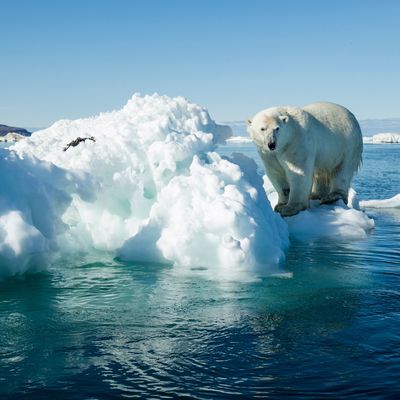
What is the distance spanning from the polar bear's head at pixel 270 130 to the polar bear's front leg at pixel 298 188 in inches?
18.1

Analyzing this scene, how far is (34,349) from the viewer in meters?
3.54

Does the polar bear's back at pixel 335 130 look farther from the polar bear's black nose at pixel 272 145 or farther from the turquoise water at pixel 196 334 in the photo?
the turquoise water at pixel 196 334

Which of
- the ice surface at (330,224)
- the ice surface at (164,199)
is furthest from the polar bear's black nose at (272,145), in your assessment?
the ice surface at (330,224)

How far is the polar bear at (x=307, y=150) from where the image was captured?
8.27 m

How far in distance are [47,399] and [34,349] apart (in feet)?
2.31

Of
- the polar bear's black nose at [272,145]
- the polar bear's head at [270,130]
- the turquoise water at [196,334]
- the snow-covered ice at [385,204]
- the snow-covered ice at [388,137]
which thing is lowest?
the turquoise water at [196,334]

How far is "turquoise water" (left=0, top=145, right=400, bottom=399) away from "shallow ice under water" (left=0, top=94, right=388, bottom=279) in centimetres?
33

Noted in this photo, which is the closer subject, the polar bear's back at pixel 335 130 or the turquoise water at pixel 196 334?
the turquoise water at pixel 196 334

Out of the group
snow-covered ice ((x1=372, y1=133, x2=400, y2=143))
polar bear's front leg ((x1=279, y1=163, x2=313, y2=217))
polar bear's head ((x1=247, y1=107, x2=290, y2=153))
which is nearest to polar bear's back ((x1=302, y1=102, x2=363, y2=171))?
polar bear's front leg ((x1=279, y1=163, x2=313, y2=217))

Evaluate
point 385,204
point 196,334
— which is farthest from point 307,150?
point 196,334

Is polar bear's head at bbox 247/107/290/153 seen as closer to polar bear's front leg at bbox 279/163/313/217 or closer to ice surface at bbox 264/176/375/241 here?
polar bear's front leg at bbox 279/163/313/217

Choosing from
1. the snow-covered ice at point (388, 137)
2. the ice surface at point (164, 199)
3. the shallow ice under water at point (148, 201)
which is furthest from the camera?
the snow-covered ice at point (388, 137)

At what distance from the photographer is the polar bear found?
8273 mm

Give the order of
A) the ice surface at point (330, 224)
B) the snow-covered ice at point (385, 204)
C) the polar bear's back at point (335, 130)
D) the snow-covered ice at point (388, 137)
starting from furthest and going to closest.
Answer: the snow-covered ice at point (388, 137), the snow-covered ice at point (385, 204), the polar bear's back at point (335, 130), the ice surface at point (330, 224)
